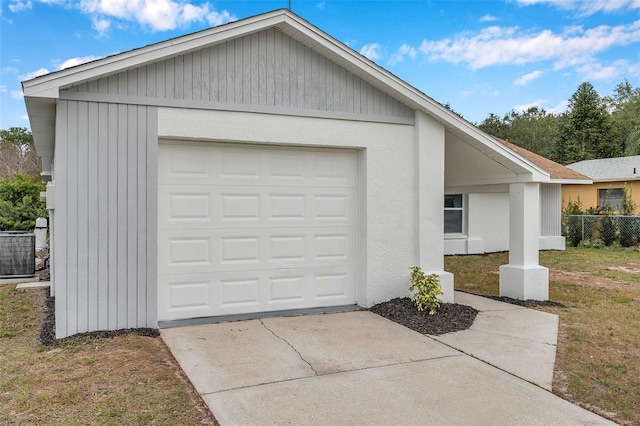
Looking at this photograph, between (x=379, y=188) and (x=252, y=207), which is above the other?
(x=379, y=188)

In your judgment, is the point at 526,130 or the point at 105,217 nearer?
the point at 105,217

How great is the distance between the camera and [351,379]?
423cm

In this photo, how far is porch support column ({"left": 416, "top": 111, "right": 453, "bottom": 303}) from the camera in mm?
7160

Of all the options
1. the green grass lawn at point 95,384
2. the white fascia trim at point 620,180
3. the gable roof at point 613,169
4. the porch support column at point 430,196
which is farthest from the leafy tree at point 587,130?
the green grass lawn at point 95,384

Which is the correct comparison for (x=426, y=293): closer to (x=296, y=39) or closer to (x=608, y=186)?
(x=296, y=39)

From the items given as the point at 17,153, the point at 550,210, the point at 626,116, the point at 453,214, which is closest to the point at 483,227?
the point at 453,214

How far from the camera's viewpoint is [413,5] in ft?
49.6

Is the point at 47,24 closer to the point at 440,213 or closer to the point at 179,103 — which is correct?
the point at 179,103

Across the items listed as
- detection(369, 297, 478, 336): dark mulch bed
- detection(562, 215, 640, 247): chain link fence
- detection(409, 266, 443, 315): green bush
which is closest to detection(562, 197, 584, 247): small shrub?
detection(562, 215, 640, 247): chain link fence

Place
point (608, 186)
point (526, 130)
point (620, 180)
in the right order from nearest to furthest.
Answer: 1. point (620, 180)
2. point (608, 186)
3. point (526, 130)

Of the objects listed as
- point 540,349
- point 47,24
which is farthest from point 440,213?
point 47,24

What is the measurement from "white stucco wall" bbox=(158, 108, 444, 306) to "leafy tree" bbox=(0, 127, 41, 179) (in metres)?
35.7

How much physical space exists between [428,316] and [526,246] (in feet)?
8.30

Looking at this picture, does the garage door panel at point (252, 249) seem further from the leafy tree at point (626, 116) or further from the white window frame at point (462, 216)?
the leafy tree at point (626, 116)
